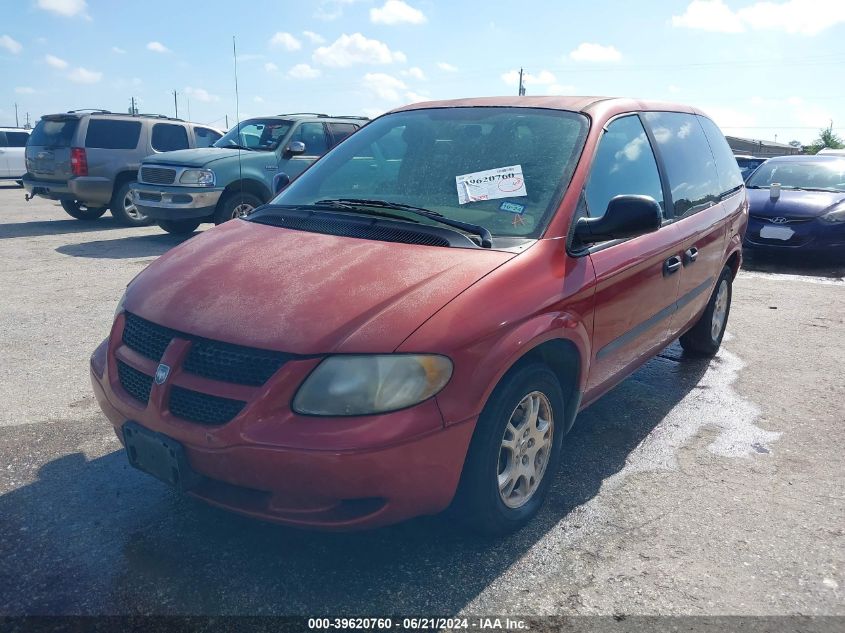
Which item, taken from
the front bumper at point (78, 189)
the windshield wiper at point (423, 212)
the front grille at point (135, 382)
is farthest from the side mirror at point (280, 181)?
the front bumper at point (78, 189)

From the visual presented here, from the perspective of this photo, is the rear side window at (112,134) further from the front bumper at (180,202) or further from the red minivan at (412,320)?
the red minivan at (412,320)

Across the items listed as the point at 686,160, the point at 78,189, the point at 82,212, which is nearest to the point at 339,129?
the point at 78,189

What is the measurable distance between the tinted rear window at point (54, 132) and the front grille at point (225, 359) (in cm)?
1065

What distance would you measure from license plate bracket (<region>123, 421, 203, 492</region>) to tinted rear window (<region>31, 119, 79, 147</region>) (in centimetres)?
1069

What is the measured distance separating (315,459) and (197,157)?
8746mm

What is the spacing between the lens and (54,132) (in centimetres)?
1191

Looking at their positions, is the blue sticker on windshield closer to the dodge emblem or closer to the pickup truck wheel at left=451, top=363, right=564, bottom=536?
the pickup truck wheel at left=451, top=363, right=564, bottom=536

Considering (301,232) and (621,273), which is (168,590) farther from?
(621,273)

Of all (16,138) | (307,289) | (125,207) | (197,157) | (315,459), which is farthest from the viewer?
(16,138)

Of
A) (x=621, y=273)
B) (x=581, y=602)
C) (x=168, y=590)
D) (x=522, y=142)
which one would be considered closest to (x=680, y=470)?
(x=621, y=273)

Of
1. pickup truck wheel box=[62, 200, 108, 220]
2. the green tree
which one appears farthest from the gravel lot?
the green tree

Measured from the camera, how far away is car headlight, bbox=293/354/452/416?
230 centimetres

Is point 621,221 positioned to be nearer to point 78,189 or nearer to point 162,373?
point 162,373

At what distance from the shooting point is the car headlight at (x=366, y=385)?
90.5 inches
